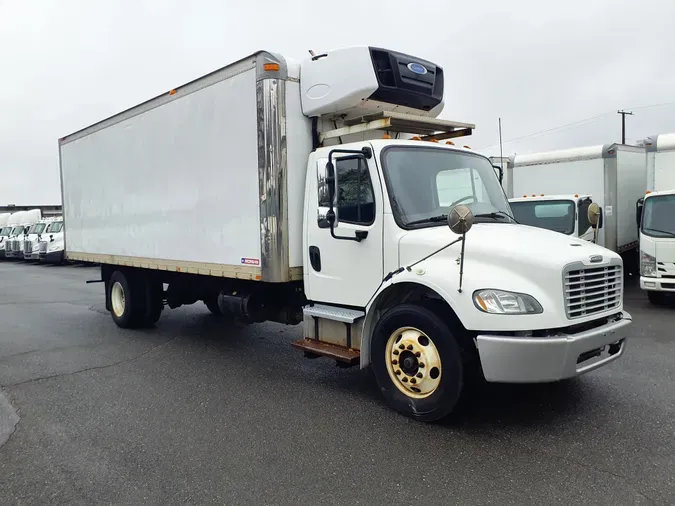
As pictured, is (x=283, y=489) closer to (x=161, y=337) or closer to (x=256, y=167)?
(x=256, y=167)

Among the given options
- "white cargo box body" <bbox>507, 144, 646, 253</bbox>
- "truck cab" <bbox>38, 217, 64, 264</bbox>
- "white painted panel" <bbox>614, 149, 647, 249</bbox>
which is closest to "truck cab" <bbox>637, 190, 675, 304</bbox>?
"white cargo box body" <bbox>507, 144, 646, 253</bbox>

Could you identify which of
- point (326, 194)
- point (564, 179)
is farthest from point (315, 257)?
point (564, 179)

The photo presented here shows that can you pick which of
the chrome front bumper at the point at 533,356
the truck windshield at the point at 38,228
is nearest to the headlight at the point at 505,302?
the chrome front bumper at the point at 533,356

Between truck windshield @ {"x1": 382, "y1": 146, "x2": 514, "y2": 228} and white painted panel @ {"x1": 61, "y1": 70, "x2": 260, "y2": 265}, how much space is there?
1.61m

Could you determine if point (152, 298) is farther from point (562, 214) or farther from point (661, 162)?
point (661, 162)

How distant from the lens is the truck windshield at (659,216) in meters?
9.90

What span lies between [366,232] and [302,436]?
1.84 m

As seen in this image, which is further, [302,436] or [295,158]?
[295,158]

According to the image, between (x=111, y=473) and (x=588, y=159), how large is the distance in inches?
463

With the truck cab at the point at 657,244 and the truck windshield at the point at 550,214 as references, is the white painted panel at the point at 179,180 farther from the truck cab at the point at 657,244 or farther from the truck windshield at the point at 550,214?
the truck cab at the point at 657,244

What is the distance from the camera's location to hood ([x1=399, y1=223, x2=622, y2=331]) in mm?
4199

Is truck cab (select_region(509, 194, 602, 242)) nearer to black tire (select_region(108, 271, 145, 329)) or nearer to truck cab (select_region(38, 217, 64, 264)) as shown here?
black tire (select_region(108, 271, 145, 329))

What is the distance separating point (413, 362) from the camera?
4.74 m

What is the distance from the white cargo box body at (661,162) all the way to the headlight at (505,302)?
968 centimetres
